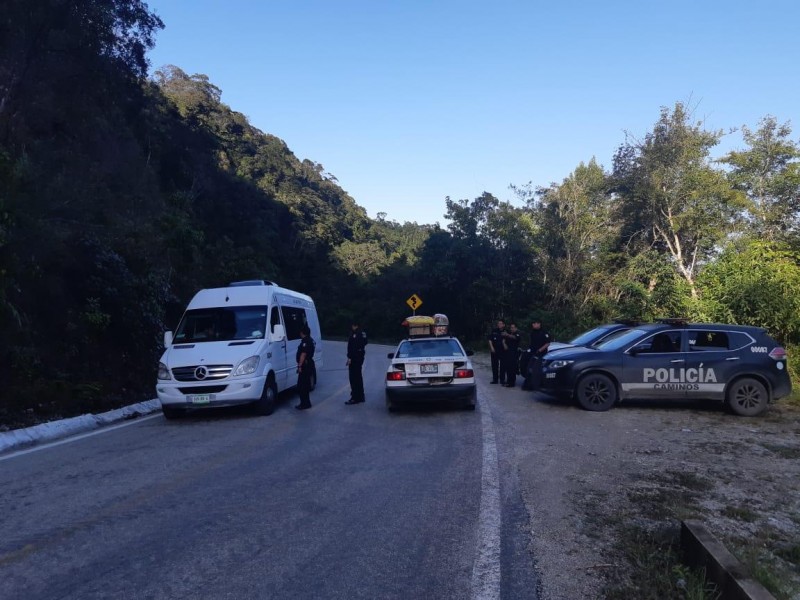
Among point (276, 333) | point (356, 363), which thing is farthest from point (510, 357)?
point (276, 333)

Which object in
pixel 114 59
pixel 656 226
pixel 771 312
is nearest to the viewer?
pixel 771 312

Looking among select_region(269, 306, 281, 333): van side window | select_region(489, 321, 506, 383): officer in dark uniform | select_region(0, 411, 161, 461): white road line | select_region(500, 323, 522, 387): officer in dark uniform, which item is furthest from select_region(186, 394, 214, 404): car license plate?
select_region(500, 323, 522, 387): officer in dark uniform

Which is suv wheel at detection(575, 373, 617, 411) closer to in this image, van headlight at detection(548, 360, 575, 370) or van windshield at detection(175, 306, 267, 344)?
van headlight at detection(548, 360, 575, 370)

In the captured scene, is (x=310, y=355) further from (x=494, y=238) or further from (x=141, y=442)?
(x=494, y=238)

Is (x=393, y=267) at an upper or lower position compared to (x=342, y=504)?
upper

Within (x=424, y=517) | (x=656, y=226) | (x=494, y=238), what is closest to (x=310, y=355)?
(x=424, y=517)

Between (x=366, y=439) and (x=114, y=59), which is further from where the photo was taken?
(x=114, y=59)

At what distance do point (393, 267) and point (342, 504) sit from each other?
46132 mm

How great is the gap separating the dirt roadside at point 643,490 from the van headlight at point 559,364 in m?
0.96

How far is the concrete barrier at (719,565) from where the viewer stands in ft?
11.1

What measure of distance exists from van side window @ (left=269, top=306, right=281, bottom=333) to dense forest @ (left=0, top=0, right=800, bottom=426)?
3860 mm

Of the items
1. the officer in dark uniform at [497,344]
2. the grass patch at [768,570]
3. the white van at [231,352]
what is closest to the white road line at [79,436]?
the white van at [231,352]

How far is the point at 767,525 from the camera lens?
523 cm

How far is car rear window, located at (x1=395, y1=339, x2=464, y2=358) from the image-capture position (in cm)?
1135
